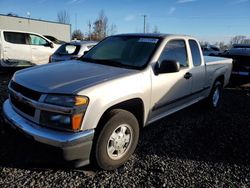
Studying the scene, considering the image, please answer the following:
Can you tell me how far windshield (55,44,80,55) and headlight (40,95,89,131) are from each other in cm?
691

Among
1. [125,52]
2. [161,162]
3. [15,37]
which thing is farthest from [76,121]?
[15,37]

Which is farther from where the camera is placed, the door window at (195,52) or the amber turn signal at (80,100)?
the door window at (195,52)

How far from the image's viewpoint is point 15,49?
1019 centimetres

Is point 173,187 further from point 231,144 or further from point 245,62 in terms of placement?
point 245,62

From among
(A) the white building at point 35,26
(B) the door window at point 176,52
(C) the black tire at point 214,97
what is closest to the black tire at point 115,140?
(B) the door window at point 176,52

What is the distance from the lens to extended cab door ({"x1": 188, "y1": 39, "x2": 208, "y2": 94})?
4.76 m

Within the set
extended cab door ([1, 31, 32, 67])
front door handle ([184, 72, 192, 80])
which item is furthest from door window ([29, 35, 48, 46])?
front door handle ([184, 72, 192, 80])

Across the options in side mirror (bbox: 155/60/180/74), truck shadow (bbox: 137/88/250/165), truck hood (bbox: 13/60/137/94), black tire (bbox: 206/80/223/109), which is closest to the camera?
truck hood (bbox: 13/60/137/94)

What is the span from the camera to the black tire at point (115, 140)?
3020 millimetres

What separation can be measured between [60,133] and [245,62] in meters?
8.04

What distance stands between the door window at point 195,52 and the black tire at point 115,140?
211 cm

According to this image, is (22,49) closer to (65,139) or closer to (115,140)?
(115,140)

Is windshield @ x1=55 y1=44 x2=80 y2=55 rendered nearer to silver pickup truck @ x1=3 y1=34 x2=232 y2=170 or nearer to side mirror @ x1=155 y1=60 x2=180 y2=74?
silver pickup truck @ x1=3 y1=34 x2=232 y2=170

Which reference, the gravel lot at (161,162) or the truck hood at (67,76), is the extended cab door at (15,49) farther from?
the truck hood at (67,76)
